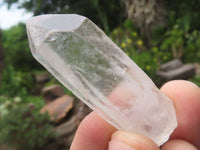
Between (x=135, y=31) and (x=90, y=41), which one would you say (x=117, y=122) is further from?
(x=135, y=31)

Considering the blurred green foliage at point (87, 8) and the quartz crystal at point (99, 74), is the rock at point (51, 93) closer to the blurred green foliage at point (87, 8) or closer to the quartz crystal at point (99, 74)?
the blurred green foliage at point (87, 8)

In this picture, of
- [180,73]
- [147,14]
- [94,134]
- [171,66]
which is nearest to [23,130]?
[94,134]

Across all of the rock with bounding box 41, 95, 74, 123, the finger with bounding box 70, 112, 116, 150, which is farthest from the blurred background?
the finger with bounding box 70, 112, 116, 150

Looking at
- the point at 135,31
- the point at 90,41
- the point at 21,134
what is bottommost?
the point at 135,31

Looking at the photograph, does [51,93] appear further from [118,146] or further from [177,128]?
[118,146]

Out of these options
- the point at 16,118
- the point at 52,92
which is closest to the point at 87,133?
the point at 16,118

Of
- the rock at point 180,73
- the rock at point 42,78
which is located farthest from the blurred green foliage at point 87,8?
the rock at point 180,73
